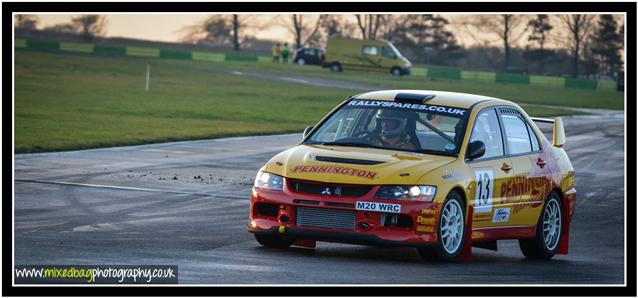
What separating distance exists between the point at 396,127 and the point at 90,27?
73571 mm

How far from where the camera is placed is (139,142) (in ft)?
76.9

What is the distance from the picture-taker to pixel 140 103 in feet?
123

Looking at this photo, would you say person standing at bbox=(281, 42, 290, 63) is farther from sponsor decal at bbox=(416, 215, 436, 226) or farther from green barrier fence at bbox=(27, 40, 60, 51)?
sponsor decal at bbox=(416, 215, 436, 226)

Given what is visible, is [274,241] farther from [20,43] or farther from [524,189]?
[20,43]

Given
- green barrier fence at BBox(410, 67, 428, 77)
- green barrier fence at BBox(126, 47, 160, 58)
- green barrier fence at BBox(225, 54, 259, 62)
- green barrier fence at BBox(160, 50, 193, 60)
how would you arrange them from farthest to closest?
green barrier fence at BBox(225, 54, 259, 62)
green barrier fence at BBox(126, 47, 160, 58)
green barrier fence at BBox(160, 50, 193, 60)
green barrier fence at BBox(410, 67, 428, 77)

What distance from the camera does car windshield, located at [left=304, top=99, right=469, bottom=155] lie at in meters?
11.3

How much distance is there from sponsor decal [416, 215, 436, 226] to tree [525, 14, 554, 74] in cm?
7203

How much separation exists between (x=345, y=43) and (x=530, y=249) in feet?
193

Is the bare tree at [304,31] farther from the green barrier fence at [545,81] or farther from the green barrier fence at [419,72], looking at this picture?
the green barrier fence at [545,81]

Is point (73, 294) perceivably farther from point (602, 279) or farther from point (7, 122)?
point (7, 122)

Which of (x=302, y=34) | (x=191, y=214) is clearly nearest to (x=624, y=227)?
(x=191, y=214)

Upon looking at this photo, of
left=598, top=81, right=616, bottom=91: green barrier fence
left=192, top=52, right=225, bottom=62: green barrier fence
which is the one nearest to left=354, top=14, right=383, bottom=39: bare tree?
left=192, top=52, right=225, bottom=62: green barrier fence

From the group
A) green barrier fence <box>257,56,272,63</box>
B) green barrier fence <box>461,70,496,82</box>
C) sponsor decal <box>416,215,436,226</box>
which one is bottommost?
sponsor decal <box>416,215,436,226</box>

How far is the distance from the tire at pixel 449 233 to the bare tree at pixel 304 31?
7474cm
